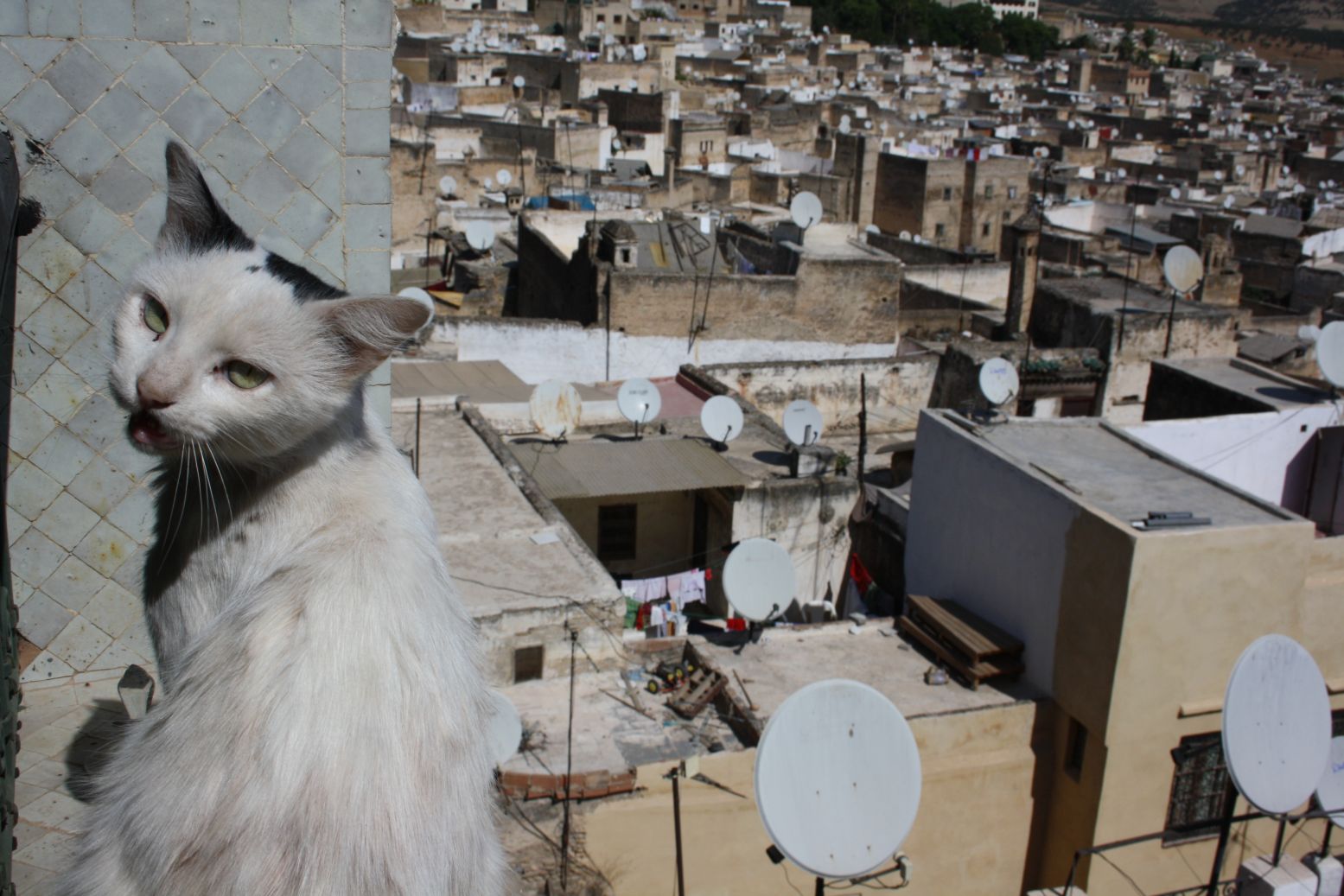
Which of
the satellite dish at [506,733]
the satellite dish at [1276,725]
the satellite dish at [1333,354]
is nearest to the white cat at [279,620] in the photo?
the satellite dish at [506,733]

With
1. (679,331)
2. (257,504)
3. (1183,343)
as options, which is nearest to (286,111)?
(257,504)

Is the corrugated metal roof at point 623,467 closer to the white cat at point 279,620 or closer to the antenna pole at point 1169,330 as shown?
the antenna pole at point 1169,330

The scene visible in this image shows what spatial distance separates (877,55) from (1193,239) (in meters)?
51.5

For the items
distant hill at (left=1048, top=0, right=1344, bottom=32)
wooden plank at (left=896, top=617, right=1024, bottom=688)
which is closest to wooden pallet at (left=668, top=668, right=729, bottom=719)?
wooden plank at (left=896, top=617, right=1024, bottom=688)

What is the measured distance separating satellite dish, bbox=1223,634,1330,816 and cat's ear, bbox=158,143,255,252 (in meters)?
6.66

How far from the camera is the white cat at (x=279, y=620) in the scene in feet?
5.05

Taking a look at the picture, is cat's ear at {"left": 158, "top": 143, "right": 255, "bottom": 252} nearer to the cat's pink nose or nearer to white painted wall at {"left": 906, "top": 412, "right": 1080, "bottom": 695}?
the cat's pink nose

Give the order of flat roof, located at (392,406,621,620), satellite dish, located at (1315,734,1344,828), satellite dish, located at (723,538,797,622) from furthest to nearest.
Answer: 1. satellite dish, located at (723,538,797,622)
2. flat roof, located at (392,406,621,620)
3. satellite dish, located at (1315,734,1344,828)

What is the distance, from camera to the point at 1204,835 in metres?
9.48

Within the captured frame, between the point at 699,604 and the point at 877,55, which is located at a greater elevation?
the point at 877,55

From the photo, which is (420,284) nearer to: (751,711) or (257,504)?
(751,711)

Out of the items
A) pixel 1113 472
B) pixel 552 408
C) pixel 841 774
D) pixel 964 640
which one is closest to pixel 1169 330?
pixel 1113 472

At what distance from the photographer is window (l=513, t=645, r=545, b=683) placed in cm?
880

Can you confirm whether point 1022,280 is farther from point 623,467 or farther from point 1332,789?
point 1332,789
